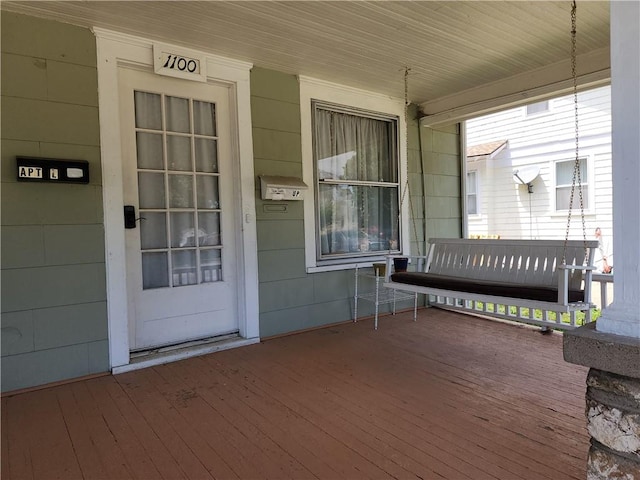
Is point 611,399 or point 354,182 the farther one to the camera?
point 354,182

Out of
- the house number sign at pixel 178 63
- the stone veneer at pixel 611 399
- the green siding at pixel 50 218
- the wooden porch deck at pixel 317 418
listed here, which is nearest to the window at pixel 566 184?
the wooden porch deck at pixel 317 418

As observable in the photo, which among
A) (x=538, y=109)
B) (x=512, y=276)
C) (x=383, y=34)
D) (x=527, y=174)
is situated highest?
(x=538, y=109)

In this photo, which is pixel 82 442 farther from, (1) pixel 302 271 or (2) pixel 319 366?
(1) pixel 302 271

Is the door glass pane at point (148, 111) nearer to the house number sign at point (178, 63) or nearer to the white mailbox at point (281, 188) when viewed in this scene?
the house number sign at point (178, 63)

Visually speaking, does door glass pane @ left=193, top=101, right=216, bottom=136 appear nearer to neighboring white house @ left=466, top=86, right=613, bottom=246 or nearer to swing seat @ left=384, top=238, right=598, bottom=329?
swing seat @ left=384, top=238, right=598, bottom=329

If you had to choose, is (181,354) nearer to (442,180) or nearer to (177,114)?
(177,114)

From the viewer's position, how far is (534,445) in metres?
1.95

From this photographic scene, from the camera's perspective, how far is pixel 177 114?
3391mm

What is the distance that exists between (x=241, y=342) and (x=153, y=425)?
4.49 feet

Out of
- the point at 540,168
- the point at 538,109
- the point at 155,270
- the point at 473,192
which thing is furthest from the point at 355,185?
the point at 538,109

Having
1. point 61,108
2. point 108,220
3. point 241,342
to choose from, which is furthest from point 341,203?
point 61,108

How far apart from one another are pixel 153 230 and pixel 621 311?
3.03 meters

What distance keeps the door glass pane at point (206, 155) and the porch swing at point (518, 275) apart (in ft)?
5.93

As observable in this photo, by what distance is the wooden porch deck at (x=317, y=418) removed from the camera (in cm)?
183
